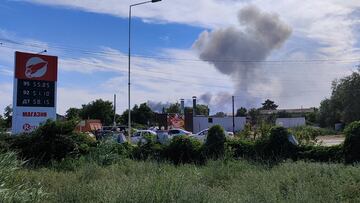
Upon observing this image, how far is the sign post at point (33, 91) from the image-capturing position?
28.4 metres

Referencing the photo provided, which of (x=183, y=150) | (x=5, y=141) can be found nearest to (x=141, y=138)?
(x=183, y=150)

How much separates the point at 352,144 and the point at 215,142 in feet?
19.2

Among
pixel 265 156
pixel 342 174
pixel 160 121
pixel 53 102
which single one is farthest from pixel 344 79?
pixel 342 174

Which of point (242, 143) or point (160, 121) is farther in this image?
point (160, 121)

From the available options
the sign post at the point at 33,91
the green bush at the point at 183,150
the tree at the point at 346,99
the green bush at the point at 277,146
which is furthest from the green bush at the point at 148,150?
the tree at the point at 346,99

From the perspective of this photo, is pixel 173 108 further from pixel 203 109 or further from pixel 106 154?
pixel 106 154

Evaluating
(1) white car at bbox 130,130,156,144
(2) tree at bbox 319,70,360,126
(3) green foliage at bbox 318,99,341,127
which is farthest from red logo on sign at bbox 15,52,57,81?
(3) green foliage at bbox 318,99,341,127

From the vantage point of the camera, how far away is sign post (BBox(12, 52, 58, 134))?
93.1 feet

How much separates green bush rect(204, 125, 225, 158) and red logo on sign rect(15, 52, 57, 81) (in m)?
13.6

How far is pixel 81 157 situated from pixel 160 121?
63092 mm

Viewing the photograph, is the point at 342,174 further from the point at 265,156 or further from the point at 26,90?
the point at 26,90

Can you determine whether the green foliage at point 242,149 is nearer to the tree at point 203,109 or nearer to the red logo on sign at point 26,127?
the red logo on sign at point 26,127

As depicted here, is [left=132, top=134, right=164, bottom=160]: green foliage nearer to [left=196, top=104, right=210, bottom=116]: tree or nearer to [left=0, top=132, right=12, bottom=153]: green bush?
[left=0, top=132, right=12, bottom=153]: green bush

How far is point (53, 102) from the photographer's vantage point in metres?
30.1
